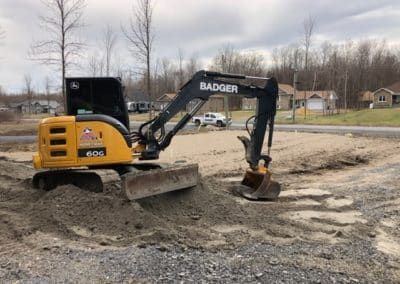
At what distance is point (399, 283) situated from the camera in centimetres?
564

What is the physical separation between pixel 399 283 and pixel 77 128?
18.3ft

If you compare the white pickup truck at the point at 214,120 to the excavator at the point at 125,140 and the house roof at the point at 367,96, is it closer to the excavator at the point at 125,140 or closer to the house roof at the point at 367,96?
the excavator at the point at 125,140

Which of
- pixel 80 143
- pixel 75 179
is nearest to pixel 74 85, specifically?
pixel 80 143

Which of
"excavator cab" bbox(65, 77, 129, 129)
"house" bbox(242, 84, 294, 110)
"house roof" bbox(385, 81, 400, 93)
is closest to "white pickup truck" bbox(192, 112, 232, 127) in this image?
"excavator cab" bbox(65, 77, 129, 129)

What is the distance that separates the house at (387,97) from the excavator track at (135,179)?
267ft

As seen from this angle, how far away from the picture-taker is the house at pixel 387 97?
85125 mm

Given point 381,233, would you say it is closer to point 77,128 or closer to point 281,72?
point 77,128

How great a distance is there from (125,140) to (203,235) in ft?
7.82

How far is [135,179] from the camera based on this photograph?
8.23 meters

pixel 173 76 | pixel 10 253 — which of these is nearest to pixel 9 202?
pixel 10 253

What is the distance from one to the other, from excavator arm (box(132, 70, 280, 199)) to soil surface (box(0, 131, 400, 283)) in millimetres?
564

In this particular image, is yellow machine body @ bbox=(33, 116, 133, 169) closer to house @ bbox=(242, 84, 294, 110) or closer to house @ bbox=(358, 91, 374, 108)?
house @ bbox=(358, 91, 374, 108)

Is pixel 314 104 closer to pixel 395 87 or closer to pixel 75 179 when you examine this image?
pixel 395 87

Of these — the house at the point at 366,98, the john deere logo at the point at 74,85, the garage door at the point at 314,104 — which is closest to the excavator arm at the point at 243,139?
the john deere logo at the point at 74,85
